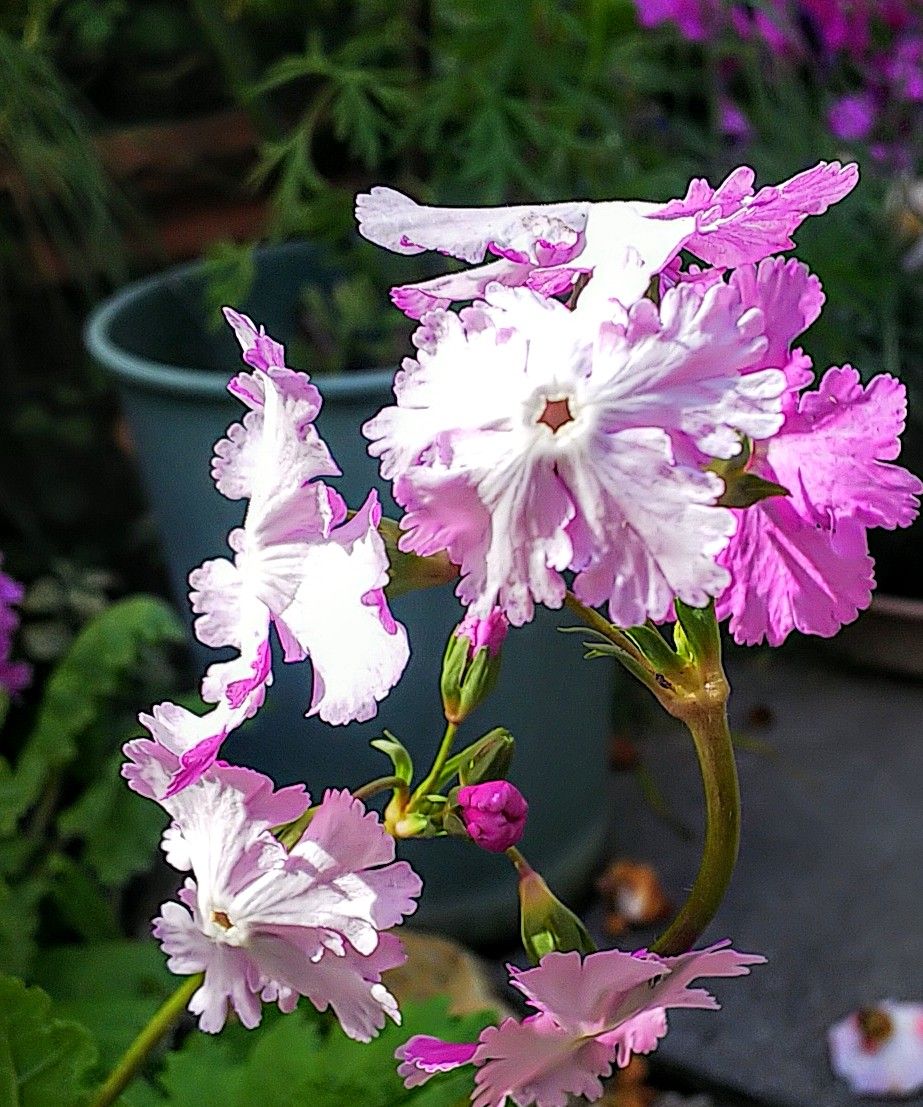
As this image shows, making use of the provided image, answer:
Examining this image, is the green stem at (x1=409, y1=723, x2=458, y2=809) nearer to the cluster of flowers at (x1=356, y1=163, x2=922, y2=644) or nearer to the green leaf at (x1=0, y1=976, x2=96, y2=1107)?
the cluster of flowers at (x1=356, y1=163, x2=922, y2=644)

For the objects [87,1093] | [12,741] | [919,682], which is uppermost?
[87,1093]

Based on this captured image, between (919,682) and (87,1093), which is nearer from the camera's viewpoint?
(87,1093)

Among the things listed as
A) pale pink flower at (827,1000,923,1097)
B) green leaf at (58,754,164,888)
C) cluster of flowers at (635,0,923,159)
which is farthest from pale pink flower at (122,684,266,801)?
cluster of flowers at (635,0,923,159)

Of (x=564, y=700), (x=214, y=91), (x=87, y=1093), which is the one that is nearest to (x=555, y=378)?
(x=87, y=1093)

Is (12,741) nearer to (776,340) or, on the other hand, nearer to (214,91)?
(214,91)

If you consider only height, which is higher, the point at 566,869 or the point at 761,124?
the point at 761,124

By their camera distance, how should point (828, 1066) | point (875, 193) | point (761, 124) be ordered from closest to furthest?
point (828, 1066) → point (875, 193) → point (761, 124)

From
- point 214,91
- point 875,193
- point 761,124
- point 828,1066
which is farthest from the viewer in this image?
point 214,91
